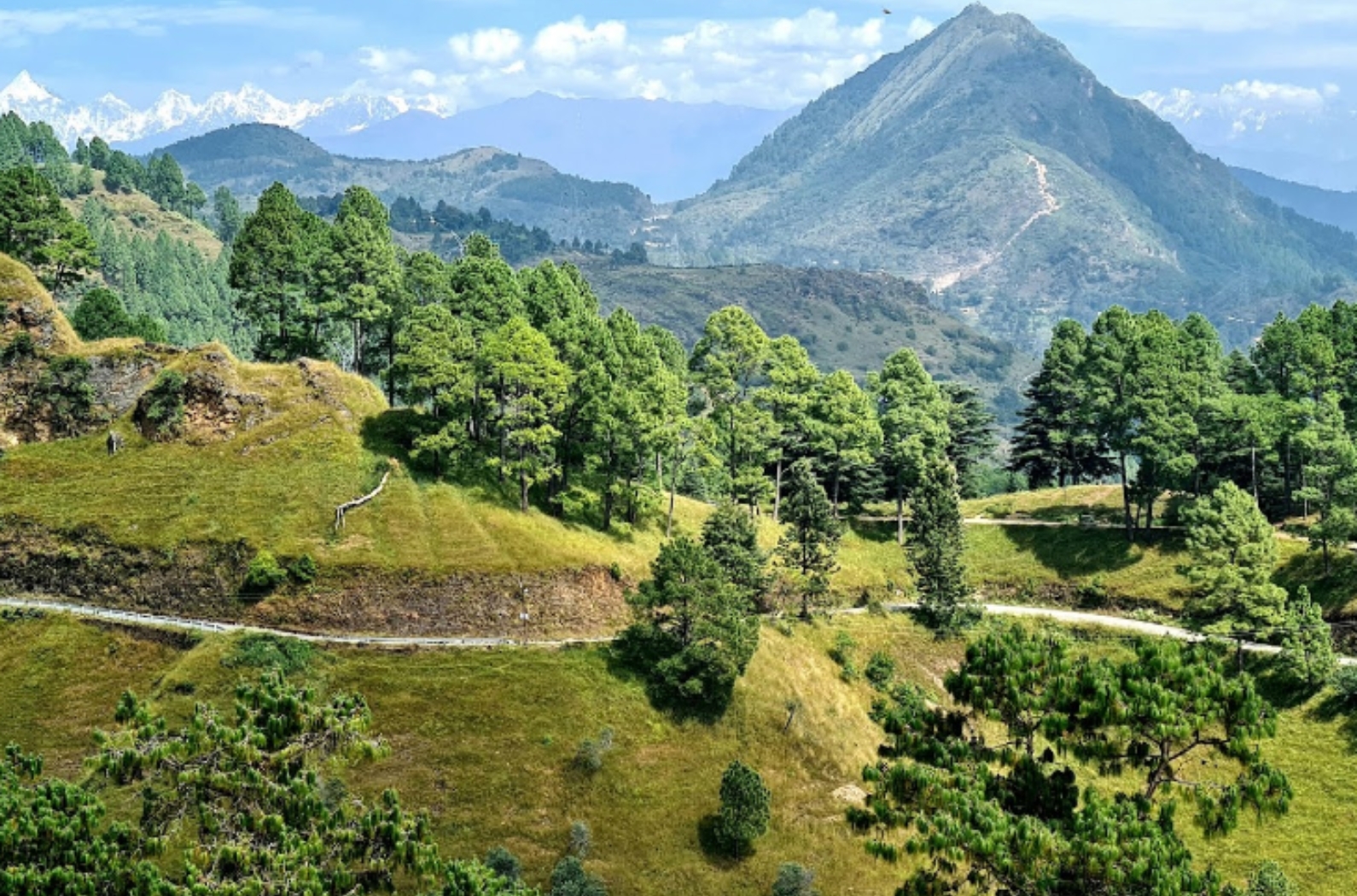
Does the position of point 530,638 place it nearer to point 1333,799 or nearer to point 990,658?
point 990,658

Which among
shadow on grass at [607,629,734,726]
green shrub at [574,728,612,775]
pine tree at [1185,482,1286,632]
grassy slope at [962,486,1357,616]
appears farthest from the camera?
grassy slope at [962,486,1357,616]

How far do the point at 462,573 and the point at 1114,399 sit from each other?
65.0 meters

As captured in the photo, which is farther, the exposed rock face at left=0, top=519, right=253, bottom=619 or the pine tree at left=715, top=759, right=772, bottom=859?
the exposed rock face at left=0, top=519, right=253, bottom=619

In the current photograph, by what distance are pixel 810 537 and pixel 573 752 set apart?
2704 cm

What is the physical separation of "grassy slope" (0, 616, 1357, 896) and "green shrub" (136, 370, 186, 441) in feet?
53.1

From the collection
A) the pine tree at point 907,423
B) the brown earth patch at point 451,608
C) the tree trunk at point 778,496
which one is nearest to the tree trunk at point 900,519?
the pine tree at point 907,423

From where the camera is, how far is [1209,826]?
91.1 feet

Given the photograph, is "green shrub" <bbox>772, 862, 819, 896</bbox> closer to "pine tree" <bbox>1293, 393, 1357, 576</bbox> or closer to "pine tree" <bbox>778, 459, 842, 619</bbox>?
"pine tree" <bbox>778, 459, 842, 619</bbox>

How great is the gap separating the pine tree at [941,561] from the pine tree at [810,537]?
328 inches

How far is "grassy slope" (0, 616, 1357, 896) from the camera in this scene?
5462cm

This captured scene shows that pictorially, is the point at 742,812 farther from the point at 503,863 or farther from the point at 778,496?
the point at 778,496

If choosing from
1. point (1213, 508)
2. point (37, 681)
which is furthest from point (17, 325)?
point (1213, 508)

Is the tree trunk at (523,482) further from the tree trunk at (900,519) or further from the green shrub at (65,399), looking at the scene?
the tree trunk at (900,519)

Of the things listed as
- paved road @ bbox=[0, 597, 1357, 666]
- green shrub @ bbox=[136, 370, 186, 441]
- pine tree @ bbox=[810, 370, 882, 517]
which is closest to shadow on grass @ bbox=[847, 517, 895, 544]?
pine tree @ bbox=[810, 370, 882, 517]
